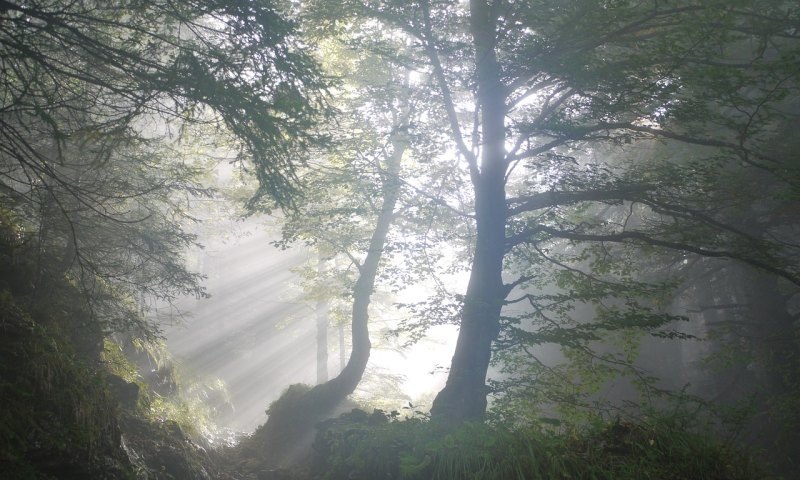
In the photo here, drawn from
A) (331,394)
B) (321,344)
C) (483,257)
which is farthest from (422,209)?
(321,344)

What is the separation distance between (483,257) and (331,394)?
6.63 meters

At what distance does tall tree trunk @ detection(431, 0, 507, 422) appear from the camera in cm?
748

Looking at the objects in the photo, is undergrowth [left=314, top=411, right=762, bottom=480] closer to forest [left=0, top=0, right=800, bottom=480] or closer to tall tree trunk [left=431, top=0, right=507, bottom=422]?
forest [left=0, top=0, right=800, bottom=480]

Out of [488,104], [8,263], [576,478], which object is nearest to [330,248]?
[488,104]

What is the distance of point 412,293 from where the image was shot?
19.7 metres

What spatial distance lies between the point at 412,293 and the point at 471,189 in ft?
Result: 32.3

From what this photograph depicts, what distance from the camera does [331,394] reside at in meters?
12.3

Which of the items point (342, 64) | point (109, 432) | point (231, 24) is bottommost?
point (109, 432)

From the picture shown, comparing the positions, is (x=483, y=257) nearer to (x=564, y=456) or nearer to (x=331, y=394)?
(x=564, y=456)

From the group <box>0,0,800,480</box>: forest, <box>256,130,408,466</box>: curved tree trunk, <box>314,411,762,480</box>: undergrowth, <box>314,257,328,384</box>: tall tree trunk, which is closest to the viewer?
<box>314,411,762,480</box>: undergrowth

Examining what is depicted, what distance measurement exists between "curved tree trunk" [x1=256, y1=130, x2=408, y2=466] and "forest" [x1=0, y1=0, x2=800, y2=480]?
65 millimetres

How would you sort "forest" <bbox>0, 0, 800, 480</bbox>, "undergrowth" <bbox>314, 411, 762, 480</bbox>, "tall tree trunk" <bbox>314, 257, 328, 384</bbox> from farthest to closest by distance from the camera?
"tall tree trunk" <bbox>314, 257, 328, 384</bbox>, "forest" <bbox>0, 0, 800, 480</bbox>, "undergrowth" <bbox>314, 411, 762, 480</bbox>

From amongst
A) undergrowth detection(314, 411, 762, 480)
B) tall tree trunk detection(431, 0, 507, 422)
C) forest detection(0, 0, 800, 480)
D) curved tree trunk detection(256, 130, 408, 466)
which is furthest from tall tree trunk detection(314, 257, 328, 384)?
undergrowth detection(314, 411, 762, 480)

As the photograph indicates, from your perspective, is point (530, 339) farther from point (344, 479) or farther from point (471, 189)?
point (471, 189)
